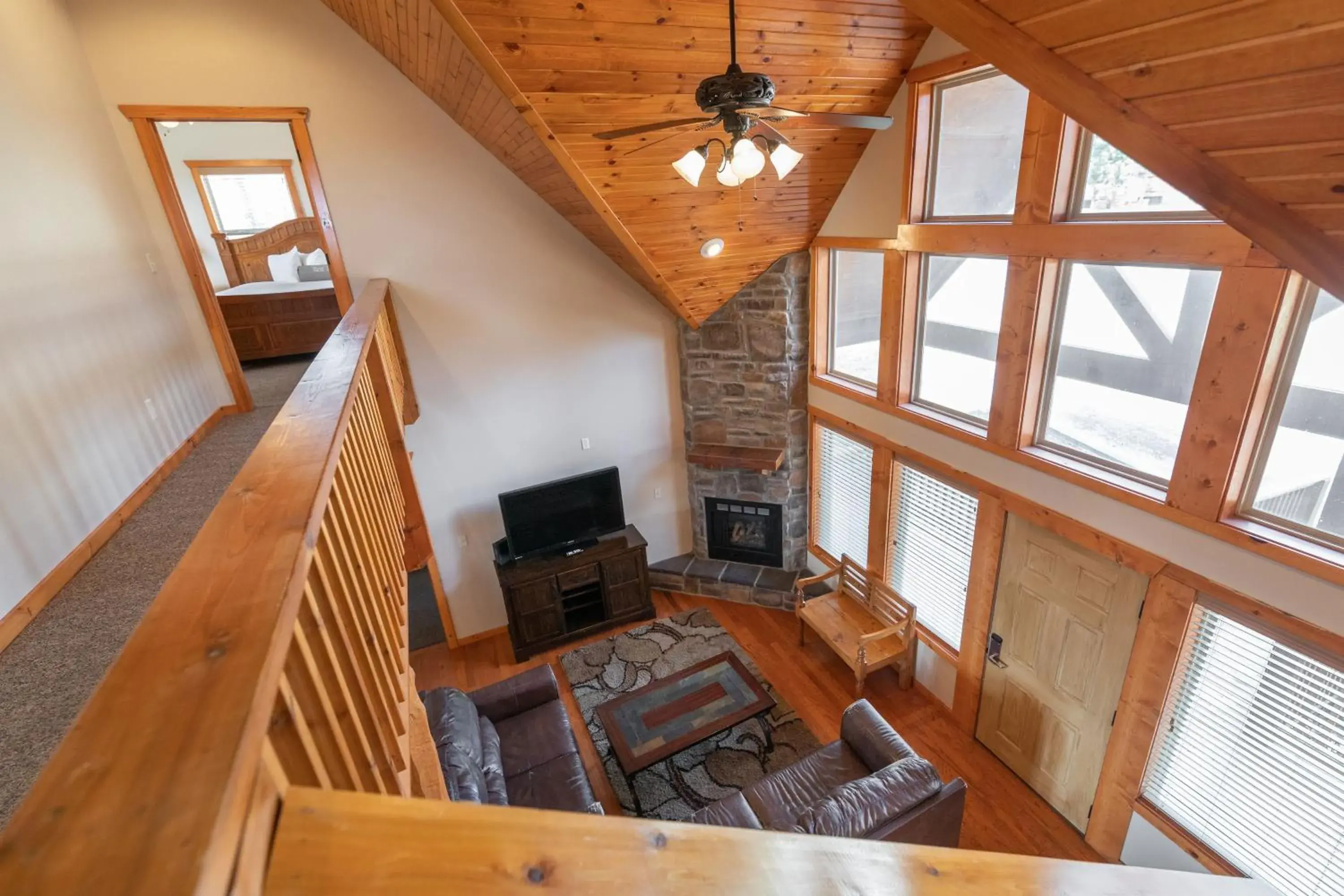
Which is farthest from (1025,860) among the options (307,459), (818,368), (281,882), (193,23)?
(193,23)

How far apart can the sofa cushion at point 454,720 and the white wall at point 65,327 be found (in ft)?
7.15

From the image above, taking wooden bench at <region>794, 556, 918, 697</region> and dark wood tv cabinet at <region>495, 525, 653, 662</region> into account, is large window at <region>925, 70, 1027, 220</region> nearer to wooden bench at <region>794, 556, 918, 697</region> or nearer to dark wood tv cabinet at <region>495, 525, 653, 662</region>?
wooden bench at <region>794, 556, 918, 697</region>

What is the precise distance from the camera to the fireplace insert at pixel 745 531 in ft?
21.0

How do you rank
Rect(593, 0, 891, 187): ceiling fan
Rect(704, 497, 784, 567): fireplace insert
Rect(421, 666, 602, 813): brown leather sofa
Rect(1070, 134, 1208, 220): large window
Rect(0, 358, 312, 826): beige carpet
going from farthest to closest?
Rect(704, 497, 784, 567): fireplace insert, Rect(421, 666, 602, 813): brown leather sofa, Rect(1070, 134, 1208, 220): large window, Rect(593, 0, 891, 187): ceiling fan, Rect(0, 358, 312, 826): beige carpet

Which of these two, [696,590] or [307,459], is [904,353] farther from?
[307,459]

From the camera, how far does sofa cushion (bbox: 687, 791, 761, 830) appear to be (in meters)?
3.58

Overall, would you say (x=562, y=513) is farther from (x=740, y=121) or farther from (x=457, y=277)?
(x=740, y=121)

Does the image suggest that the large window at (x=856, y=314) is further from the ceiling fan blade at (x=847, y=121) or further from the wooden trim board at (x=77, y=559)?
the wooden trim board at (x=77, y=559)

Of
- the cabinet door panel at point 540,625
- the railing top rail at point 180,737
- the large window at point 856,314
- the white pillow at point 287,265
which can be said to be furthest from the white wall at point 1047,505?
the white pillow at point 287,265

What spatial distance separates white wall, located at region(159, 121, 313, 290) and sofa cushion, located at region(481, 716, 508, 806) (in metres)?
6.98

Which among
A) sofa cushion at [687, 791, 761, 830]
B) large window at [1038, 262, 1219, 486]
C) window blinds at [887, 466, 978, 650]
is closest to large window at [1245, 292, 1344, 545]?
large window at [1038, 262, 1219, 486]

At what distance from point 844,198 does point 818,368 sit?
1.49 m

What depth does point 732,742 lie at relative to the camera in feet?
15.6

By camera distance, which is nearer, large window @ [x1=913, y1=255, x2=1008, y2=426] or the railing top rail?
the railing top rail
